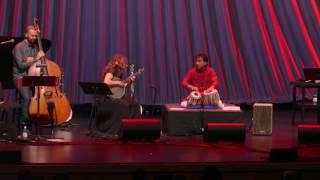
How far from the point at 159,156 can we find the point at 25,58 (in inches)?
134

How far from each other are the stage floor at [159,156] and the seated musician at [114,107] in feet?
1.09

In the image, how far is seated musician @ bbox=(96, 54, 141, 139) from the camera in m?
9.08

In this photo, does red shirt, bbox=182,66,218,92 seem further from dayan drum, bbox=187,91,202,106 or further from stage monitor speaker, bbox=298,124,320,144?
stage monitor speaker, bbox=298,124,320,144

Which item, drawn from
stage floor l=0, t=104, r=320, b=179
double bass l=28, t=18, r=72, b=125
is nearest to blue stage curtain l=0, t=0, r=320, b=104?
stage floor l=0, t=104, r=320, b=179

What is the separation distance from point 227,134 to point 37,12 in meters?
5.46

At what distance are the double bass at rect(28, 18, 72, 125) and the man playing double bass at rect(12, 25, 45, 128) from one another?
198mm

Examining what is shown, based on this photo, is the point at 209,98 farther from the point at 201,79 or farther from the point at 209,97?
the point at 201,79

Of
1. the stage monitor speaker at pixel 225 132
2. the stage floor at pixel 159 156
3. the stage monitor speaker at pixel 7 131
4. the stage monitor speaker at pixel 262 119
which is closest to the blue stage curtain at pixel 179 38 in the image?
the stage floor at pixel 159 156

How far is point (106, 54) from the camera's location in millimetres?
11945

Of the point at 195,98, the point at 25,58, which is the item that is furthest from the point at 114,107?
the point at 25,58

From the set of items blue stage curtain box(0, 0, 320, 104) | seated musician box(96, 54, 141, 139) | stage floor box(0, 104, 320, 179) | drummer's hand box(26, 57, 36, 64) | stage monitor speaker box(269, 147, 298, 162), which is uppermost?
blue stage curtain box(0, 0, 320, 104)

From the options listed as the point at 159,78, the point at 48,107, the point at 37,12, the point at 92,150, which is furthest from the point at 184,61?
the point at 92,150

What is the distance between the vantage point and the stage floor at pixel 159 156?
17.9 ft

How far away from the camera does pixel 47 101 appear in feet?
28.0
